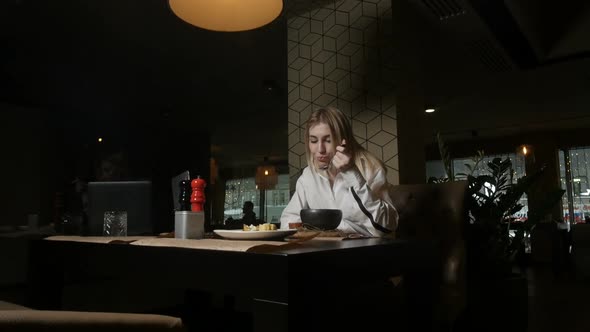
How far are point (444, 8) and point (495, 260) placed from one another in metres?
1.86

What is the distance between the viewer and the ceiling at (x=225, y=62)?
350cm

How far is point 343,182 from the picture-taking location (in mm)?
2248

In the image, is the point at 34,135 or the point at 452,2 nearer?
the point at 452,2

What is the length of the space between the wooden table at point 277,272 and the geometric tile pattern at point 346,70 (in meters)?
1.27

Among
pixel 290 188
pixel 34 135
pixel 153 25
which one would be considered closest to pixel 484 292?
pixel 290 188

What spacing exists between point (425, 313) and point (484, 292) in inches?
33.1

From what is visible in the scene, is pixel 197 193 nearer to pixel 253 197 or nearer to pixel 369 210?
pixel 369 210

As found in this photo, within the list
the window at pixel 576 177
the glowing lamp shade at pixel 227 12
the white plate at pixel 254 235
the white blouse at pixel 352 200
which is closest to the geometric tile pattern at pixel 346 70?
the white blouse at pixel 352 200

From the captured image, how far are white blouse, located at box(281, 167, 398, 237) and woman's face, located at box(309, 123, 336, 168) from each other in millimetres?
70

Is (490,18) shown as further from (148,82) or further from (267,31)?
(148,82)

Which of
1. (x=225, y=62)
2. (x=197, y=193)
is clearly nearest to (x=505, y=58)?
A: (x=225, y=62)

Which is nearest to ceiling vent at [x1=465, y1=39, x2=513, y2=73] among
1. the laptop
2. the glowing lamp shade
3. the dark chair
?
the dark chair

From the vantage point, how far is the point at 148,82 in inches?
207

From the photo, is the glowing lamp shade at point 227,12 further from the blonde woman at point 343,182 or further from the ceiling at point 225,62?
the ceiling at point 225,62
